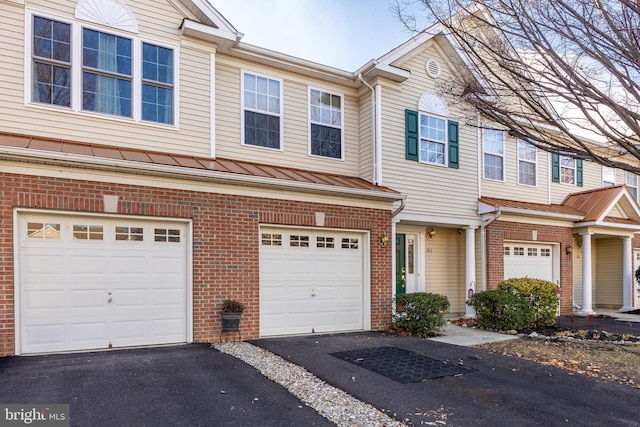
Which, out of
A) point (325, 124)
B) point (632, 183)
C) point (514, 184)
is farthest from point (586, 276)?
point (325, 124)

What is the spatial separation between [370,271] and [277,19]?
23.8ft

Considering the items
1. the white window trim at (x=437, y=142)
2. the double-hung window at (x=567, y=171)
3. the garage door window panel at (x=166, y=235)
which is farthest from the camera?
the double-hung window at (x=567, y=171)

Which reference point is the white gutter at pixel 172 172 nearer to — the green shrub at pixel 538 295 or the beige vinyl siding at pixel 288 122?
the beige vinyl siding at pixel 288 122

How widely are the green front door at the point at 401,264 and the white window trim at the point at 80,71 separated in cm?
635

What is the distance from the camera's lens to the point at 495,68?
8.08m

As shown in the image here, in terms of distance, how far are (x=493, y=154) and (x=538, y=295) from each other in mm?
4476

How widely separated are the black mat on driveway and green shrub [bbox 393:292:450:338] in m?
1.69

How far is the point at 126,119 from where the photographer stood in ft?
26.8

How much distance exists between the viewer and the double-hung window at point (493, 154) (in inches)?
496

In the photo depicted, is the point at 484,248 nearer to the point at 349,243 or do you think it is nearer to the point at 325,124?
the point at 349,243

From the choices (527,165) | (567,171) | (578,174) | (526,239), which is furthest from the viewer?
(578,174)

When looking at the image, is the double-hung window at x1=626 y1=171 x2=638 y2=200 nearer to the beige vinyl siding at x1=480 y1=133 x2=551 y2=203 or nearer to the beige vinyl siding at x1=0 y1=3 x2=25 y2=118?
the beige vinyl siding at x1=480 y1=133 x2=551 y2=203

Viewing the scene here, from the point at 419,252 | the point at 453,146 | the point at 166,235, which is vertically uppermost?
the point at 453,146

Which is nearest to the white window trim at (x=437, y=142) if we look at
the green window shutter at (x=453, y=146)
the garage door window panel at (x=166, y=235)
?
the green window shutter at (x=453, y=146)
